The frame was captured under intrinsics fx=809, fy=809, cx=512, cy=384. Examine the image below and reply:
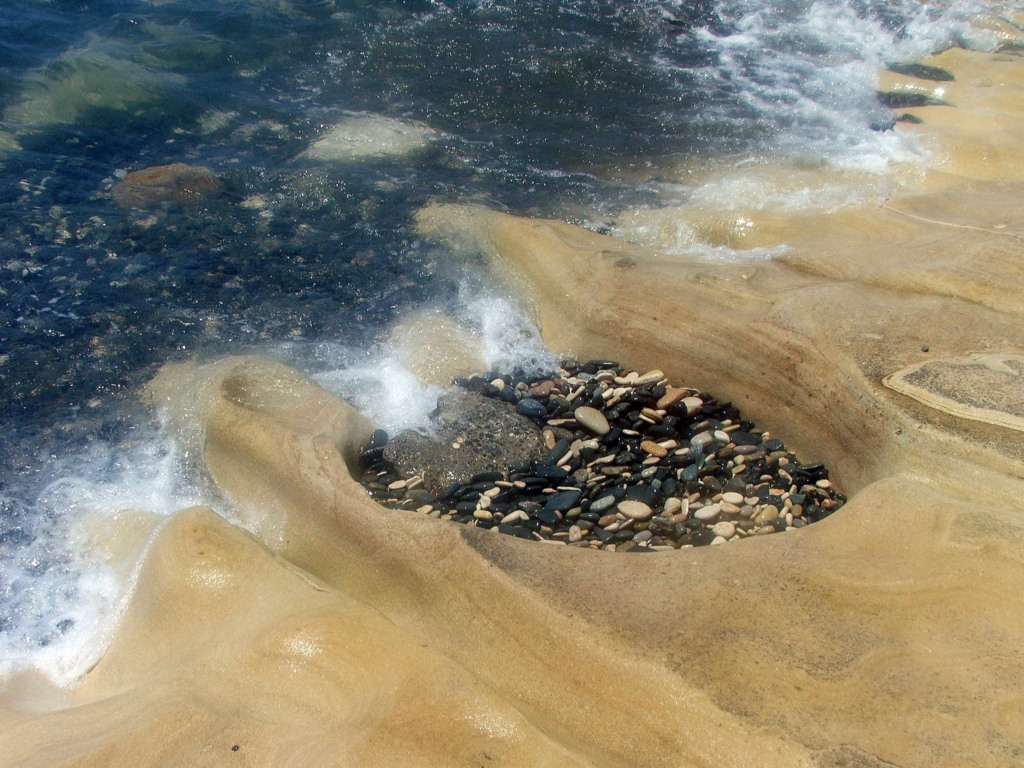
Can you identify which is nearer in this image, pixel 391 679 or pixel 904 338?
pixel 391 679

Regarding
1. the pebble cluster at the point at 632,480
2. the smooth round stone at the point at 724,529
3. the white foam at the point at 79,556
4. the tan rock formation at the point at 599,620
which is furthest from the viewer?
the pebble cluster at the point at 632,480

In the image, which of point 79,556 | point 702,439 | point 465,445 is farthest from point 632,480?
point 79,556

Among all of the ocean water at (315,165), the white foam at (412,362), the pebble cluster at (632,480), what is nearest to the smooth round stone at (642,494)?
the pebble cluster at (632,480)

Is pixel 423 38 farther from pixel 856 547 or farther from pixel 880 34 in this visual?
pixel 856 547

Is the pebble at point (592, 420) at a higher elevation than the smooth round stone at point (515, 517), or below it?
higher

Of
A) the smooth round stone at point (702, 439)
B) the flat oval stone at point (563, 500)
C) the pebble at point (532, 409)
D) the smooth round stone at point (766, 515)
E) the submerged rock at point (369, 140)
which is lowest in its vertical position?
the flat oval stone at point (563, 500)

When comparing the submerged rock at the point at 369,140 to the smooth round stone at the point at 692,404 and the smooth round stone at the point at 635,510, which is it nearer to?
the smooth round stone at the point at 692,404

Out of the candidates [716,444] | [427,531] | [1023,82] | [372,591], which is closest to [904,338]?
[716,444]
